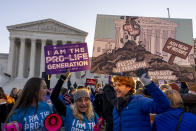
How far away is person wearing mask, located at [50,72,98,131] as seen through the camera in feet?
10.7

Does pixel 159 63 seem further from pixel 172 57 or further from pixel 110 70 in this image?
pixel 110 70

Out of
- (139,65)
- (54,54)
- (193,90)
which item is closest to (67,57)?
(54,54)

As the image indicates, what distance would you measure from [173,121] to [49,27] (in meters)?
49.1

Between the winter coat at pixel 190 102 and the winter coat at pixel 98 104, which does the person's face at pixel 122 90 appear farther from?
the winter coat at pixel 98 104

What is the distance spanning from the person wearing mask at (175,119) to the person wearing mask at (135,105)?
17 centimetres

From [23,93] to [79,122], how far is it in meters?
1.02

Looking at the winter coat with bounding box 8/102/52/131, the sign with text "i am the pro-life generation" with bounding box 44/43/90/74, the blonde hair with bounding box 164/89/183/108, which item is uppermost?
the sign with text "i am the pro-life generation" with bounding box 44/43/90/74

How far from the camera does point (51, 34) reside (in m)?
48.9

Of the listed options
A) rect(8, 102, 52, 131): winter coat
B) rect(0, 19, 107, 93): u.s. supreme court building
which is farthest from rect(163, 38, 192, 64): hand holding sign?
rect(0, 19, 107, 93): u.s. supreme court building

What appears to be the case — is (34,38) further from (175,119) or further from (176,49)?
(175,119)

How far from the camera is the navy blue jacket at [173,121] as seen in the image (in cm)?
253

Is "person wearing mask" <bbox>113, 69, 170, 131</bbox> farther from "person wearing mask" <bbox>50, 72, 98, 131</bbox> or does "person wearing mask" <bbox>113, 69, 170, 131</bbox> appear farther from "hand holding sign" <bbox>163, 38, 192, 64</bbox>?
"hand holding sign" <bbox>163, 38, 192, 64</bbox>

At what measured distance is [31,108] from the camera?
3.14 metres

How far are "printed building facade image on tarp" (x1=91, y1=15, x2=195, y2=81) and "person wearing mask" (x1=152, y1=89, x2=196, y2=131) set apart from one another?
4.16 feet
